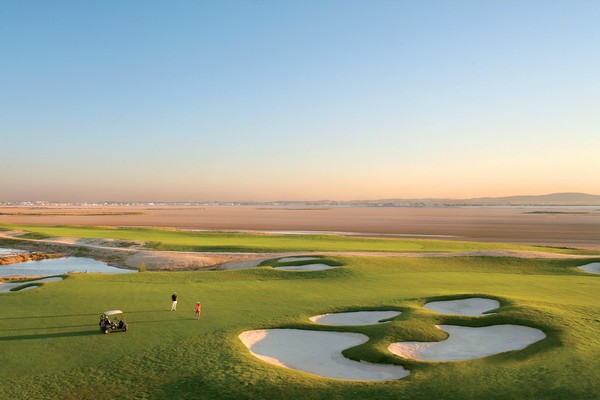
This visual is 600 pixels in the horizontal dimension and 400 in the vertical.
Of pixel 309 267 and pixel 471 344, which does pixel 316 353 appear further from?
pixel 309 267

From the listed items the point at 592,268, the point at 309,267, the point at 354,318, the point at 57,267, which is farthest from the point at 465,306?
the point at 57,267

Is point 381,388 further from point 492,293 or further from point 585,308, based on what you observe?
point 492,293

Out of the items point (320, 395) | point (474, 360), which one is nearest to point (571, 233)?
point (474, 360)

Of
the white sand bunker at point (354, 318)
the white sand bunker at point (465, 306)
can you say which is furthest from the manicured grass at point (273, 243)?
the white sand bunker at point (354, 318)

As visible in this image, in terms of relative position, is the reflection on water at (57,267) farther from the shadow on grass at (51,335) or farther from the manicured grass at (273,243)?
the shadow on grass at (51,335)

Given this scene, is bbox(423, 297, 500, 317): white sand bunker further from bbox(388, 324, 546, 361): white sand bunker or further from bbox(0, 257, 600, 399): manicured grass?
bbox(388, 324, 546, 361): white sand bunker

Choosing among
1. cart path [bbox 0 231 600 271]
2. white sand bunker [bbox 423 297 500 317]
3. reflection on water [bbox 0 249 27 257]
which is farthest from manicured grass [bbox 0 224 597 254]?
white sand bunker [bbox 423 297 500 317]
